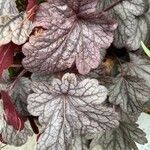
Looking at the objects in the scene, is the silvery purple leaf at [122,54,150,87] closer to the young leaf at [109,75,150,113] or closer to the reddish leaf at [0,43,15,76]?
the young leaf at [109,75,150,113]

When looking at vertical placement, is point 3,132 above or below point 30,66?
below

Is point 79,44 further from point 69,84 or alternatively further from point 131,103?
point 131,103

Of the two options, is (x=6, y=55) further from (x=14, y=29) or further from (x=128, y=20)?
(x=128, y=20)

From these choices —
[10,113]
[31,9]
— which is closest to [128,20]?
[31,9]

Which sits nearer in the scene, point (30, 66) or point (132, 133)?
point (30, 66)

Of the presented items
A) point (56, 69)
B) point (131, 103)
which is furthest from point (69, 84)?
point (131, 103)

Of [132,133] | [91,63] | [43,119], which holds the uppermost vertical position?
[91,63]

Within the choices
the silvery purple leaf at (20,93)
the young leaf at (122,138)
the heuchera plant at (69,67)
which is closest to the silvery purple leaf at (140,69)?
the heuchera plant at (69,67)
